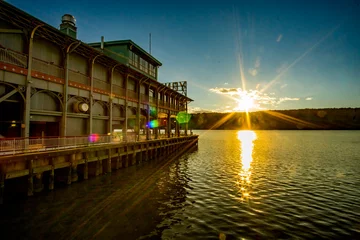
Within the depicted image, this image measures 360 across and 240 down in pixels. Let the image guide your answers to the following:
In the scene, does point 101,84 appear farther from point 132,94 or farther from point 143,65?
point 143,65

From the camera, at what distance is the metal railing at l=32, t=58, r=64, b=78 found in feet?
55.0

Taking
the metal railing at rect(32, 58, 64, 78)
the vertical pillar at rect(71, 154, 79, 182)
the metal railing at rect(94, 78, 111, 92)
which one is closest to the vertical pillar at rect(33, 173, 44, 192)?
the vertical pillar at rect(71, 154, 79, 182)

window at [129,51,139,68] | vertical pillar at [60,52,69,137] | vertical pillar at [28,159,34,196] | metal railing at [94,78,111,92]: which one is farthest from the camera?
window at [129,51,139,68]

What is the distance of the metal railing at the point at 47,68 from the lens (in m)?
16.8

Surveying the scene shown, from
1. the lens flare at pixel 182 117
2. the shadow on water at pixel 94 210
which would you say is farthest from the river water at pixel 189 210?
the lens flare at pixel 182 117

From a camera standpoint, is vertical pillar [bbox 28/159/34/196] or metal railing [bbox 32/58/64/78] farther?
metal railing [bbox 32/58/64/78]

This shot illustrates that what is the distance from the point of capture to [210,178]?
19828mm

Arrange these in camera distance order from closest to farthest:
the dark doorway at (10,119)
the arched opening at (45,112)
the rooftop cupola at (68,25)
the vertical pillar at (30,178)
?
the vertical pillar at (30,178)
the arched opening at (45,112)
the dark doorway at (10,119)
the rooftop cupola at (68,25)

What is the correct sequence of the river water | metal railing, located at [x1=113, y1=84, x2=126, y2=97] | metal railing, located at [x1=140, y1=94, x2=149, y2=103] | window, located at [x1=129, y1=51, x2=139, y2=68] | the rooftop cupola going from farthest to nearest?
metal railing, located at [x1=140, y1=94, x2=149, y2=103], window, located at [x1=129, y1=51, x2=139, y2=68], metal railing, located at [x1=113, y1=84, x2=126, y2=97], the rooftop cupola, the river water

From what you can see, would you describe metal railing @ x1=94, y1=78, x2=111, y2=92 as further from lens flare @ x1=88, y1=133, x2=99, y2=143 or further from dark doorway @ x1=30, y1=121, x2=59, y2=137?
lens flare @ x1=88, y1=133, x2=99, y2=143

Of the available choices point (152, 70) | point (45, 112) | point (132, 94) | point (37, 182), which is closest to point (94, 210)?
point (37, 182)

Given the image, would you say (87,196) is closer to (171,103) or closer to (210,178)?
(210,178)

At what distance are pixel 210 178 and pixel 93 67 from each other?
55.5ft

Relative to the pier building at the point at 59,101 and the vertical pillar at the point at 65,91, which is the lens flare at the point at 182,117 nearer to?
the pier building at the point at 59,101
